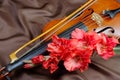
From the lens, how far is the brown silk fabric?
0.88 m

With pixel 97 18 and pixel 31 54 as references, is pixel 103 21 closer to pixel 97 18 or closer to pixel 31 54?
pixel 97 18

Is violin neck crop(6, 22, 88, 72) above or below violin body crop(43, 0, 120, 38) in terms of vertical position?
below

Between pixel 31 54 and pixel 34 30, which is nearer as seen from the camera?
pixel 31 54

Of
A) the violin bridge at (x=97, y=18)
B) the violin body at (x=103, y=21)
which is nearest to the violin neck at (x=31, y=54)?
the violin body at (x=103, y=21)

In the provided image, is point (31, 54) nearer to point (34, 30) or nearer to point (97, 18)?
point (34, 30)

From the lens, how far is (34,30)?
107 cm

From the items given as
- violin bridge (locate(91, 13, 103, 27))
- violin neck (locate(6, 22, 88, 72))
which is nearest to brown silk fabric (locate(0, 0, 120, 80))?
violin neck (locate(6, 22, 88, 72))

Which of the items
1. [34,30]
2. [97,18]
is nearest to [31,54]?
[34,30]

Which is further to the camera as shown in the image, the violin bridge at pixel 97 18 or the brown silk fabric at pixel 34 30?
the violin bridge at pixel 97 18

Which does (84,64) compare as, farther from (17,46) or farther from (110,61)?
(17,46)

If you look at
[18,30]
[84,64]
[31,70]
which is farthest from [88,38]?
[18,30]

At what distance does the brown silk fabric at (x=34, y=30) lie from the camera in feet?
2.88

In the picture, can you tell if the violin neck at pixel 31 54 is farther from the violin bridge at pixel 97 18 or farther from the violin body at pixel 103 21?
the violin bridge at pixel 97 18

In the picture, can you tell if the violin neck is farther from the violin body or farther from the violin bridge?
the violin bridge
